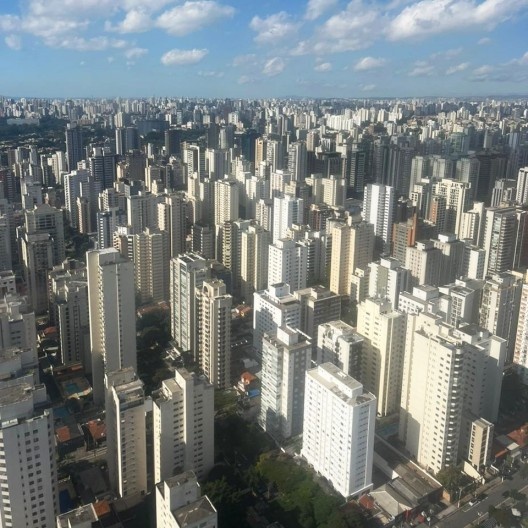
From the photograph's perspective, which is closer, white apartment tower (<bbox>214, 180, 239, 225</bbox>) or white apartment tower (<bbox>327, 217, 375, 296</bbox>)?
white apartment tower (<bbox>327, 217, 375, 296</bbox>)

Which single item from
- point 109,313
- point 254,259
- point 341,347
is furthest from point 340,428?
point 254,259

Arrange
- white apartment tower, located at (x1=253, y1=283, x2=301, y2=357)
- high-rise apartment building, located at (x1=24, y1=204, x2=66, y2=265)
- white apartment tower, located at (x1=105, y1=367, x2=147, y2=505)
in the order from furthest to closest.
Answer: high-rise apartment building, located at (x1=24, y1=204, x2=66, y2=265)
white apartment tower, located at (x1=253, y1=283, x2=301, y2=357)
white apartment tower, located at (x1=105, y1=367, x2=147, y2=505)

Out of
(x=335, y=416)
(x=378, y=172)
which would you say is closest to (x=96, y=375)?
(x=335, y=416)

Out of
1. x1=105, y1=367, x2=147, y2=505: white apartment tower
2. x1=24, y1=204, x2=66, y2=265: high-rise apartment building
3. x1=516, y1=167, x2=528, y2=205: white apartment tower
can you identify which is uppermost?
x1=516, y1=167, x2=528, y2=205: white apartment tower

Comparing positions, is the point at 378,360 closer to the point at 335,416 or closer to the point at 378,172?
the point at 335,416

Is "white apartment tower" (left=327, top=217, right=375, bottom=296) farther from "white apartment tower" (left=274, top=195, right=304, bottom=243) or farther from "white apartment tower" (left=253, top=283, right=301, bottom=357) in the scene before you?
"white apartment tower" (left=253, top=283, right=301, bottom=357)

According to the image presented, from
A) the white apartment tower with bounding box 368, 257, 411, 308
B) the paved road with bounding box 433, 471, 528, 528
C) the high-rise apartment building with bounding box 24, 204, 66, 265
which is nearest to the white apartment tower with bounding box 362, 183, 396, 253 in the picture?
the white apartment tower with bounding box 368, 257, 411, 308

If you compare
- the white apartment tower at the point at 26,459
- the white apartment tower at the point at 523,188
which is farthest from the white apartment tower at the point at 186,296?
the white apartment tower at the point at 523,188
